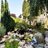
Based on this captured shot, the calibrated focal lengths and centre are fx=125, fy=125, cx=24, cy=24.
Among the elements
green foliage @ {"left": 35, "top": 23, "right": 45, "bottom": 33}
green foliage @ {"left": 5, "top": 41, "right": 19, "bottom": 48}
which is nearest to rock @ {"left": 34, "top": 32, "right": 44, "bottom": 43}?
green foliage @ {"left": 35, "top": 23, "right": 45, "bottom": 33}

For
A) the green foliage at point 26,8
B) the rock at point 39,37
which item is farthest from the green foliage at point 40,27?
the green foliage at point 26,8

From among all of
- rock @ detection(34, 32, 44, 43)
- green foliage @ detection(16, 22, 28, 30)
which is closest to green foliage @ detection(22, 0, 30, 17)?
green foliage @ detection(16, 22, 28, 30)

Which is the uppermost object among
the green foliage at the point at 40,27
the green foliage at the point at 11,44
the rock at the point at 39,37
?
the green foliage at the point at 40,27

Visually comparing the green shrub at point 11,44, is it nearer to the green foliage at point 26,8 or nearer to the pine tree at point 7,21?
the pine tree at point 7,21

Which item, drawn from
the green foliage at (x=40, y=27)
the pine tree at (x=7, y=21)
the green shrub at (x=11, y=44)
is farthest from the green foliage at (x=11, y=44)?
the green foliage at (x=40, y=27)

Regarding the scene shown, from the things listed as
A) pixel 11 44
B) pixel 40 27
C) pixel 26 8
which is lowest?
pixel 11 44

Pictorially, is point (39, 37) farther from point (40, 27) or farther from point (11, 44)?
point (11, 44)

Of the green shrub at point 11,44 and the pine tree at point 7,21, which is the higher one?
the pine tree at point 7,21

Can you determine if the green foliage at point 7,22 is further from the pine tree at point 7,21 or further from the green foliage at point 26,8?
the green foliage at point 26,8

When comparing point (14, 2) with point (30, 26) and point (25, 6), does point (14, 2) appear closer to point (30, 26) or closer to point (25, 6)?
point (25, 6)

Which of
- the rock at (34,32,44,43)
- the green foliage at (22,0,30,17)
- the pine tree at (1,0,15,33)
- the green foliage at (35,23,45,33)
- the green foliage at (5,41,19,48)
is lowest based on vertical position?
the green foliage at (5,41,19,48)

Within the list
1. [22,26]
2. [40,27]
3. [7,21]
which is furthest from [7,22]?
[40,27]

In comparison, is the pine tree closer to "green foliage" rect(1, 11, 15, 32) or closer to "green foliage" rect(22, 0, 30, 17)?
"green foliage" rect(1, 11, 15, 32)

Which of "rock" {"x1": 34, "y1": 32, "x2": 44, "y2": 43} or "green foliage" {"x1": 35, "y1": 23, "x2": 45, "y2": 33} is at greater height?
"green foliage" {"x1": 35, "y1": 23, "x2": 45, "y2": 33}
